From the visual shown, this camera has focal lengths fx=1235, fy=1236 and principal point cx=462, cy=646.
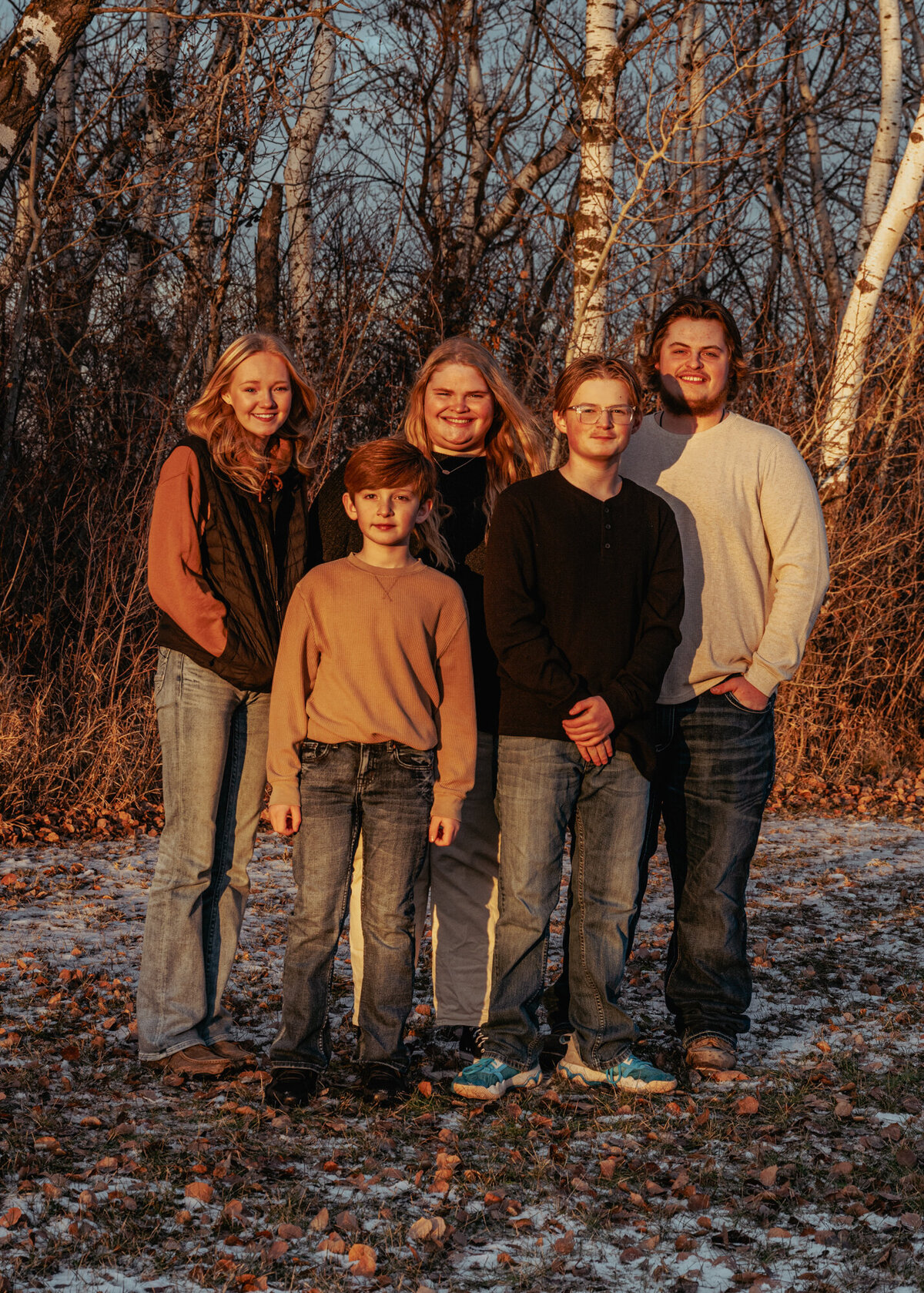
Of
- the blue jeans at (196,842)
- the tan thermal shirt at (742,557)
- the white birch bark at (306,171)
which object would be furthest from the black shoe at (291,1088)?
the white birch bark at (306,171)

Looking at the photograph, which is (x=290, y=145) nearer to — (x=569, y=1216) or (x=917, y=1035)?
(x=917, y=1035)

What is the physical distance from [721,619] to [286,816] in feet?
4.86

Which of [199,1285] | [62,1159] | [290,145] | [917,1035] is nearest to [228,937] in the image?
[62,1159]

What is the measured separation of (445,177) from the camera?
13.2 metres

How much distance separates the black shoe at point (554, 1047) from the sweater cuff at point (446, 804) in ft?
3.01

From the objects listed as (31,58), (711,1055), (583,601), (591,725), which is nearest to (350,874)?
(591,725)

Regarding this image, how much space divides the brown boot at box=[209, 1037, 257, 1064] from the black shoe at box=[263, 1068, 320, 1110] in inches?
11.2

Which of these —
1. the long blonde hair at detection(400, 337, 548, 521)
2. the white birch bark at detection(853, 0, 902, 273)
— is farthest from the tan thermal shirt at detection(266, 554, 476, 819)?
the white birch bark at detection(853, 0, 902, 273)

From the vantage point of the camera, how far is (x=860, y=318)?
30.5 ft

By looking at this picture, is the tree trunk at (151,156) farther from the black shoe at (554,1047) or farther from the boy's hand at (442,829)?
the black shoe at (554,1047)

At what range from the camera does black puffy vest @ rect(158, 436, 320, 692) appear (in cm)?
363

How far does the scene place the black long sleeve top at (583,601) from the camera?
3564 millimetres

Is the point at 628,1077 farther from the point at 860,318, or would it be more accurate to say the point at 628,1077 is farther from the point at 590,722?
the point at 860,318

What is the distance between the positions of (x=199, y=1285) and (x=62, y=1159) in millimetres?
720
